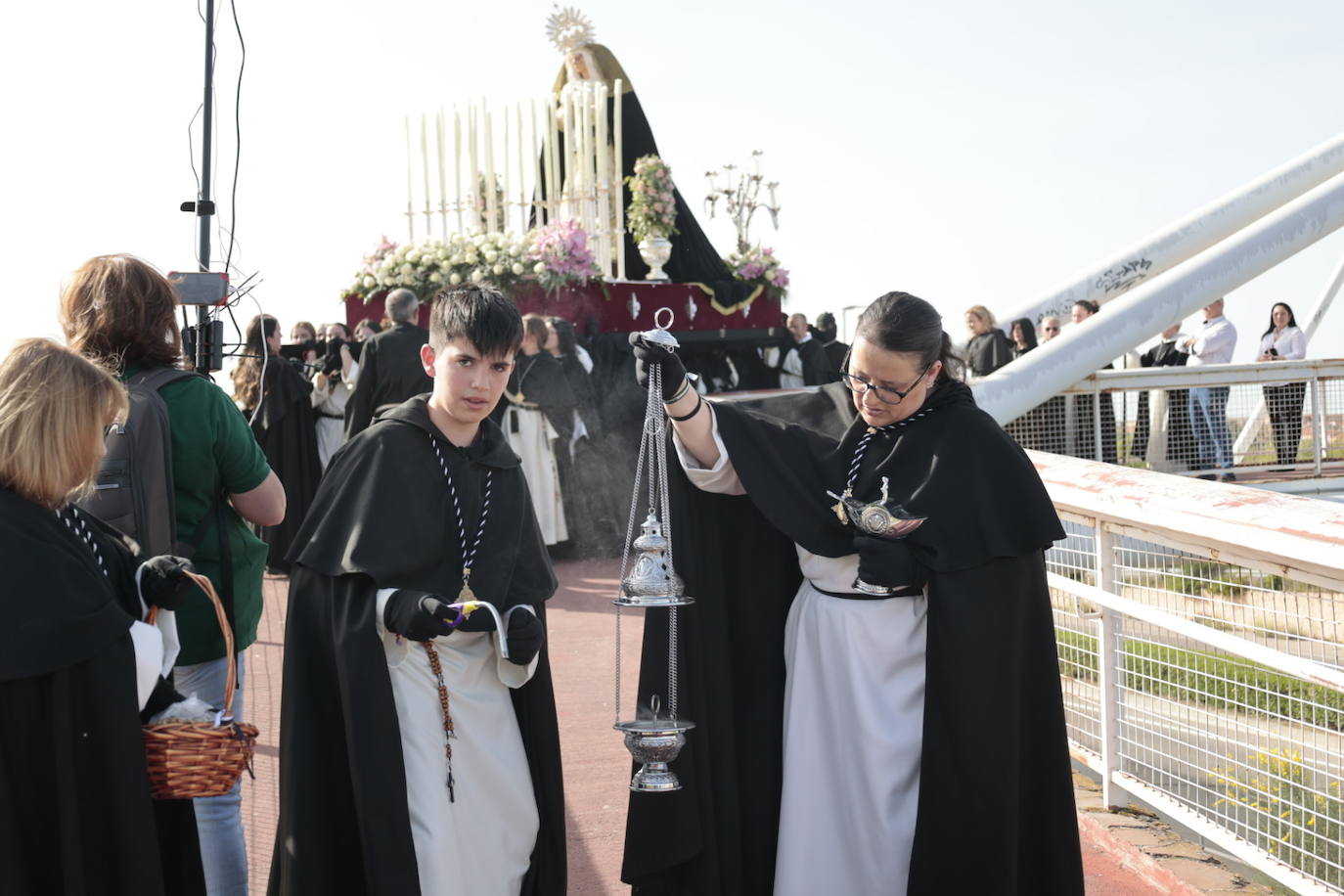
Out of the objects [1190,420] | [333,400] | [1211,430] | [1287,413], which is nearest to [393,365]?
[333,400]

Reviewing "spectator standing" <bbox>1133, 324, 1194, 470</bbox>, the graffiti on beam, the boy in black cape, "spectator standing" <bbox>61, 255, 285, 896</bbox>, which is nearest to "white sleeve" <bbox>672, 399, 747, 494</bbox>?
the boy in black cape

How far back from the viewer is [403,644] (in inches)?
131

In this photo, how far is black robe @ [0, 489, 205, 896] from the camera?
2.72 m

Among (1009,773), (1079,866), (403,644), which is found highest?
(403,644)

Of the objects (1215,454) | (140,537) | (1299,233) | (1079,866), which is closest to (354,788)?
(140,537)

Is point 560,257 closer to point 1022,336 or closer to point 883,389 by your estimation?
point 1022,336

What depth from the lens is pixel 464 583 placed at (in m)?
3.40

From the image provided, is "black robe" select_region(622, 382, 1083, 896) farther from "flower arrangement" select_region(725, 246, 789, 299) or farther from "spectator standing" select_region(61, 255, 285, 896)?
"flower arrangement" select_region(725, 246, 789, 299)

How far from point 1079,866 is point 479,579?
1.87 metres

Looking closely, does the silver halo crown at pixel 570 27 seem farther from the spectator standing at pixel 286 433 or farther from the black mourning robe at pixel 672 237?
the spectator standing at pixel 286 433

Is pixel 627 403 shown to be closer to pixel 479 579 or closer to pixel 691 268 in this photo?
pixel 691 268

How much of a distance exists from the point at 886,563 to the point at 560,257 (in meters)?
9.48

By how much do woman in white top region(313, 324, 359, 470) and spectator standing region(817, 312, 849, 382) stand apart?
5.53m

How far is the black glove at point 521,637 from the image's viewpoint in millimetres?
3242
